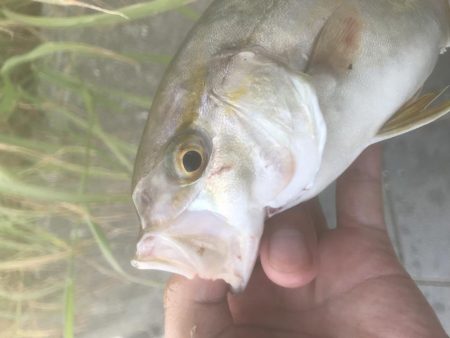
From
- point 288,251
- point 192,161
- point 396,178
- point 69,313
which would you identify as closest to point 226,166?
point 192,161

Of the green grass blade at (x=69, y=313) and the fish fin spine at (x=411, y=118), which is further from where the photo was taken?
the green grass blade at (x=69, y=313)

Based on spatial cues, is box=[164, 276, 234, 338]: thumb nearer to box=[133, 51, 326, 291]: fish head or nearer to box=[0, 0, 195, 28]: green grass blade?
box=[133, 51, 326, 291]: fish head

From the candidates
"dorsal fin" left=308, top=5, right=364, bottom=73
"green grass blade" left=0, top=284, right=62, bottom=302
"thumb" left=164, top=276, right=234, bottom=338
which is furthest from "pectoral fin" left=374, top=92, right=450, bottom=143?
"green grass blade" left=0, top=284, right=62, bottom=302

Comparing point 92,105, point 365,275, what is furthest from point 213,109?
Result: point 92,105

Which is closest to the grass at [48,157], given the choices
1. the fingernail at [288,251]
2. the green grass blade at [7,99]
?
the green grass blade at [7,99]

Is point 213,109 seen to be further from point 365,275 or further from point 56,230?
point 56,230

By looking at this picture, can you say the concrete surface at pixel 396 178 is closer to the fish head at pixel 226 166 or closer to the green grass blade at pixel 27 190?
the green grass blade at pixel 27 190
